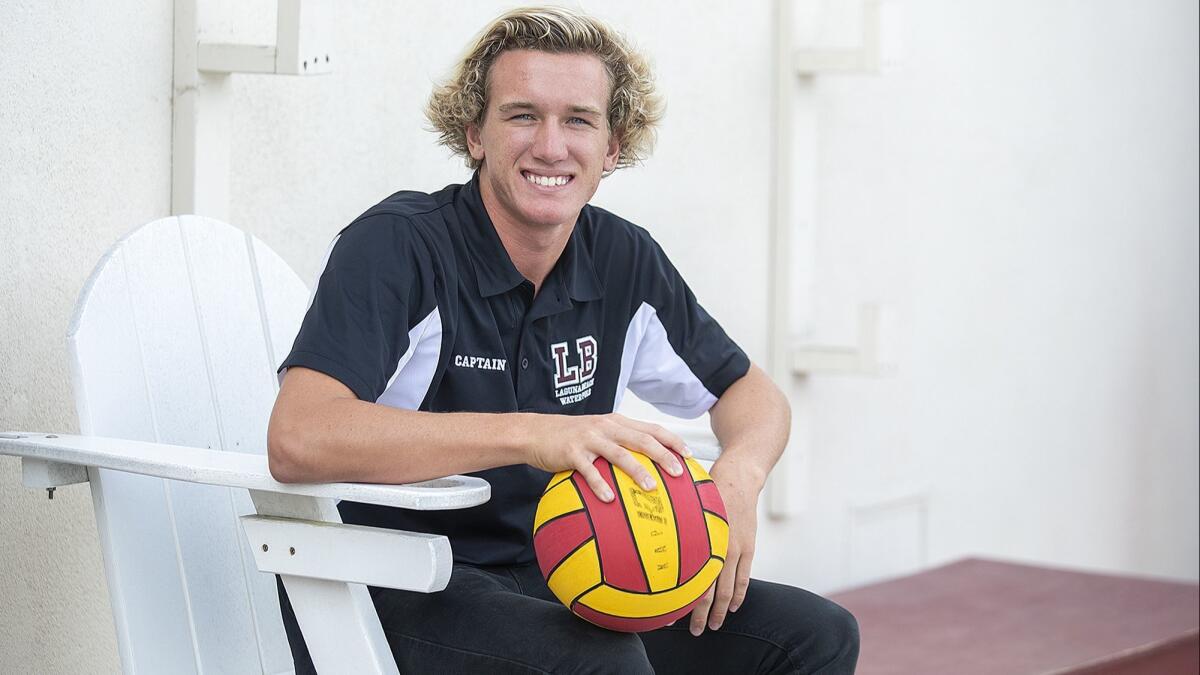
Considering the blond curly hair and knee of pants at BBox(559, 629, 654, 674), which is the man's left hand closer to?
knee of pants at BBox(559, 629, 654, 674)

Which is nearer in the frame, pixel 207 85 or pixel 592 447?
pixel 592 447

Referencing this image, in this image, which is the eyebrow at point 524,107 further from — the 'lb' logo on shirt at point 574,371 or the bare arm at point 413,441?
the bare arm at point 413,441

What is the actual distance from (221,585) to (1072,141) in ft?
11.5

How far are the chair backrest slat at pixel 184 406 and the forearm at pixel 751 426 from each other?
0.62 metres

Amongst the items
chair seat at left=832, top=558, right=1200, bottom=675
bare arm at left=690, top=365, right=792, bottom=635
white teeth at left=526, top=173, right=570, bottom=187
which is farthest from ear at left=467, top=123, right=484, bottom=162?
chair seat at left=832, top=558, right=1200, bottom=675

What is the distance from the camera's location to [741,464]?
2006 mm

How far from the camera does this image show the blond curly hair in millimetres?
1961

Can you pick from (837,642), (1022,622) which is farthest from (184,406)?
(1022,622)

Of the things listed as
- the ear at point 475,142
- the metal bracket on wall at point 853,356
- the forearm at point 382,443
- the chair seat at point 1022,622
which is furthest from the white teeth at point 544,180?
the metal bracket on wall at point 853,356

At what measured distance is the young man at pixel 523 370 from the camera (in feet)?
5.41

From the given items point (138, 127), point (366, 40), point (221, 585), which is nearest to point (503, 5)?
point (366, 40)

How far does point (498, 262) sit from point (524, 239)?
0.21 feet

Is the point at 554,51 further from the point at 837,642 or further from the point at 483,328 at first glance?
the point at 837,642

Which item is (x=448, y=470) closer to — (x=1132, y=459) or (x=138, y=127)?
(x=138, y=127)
